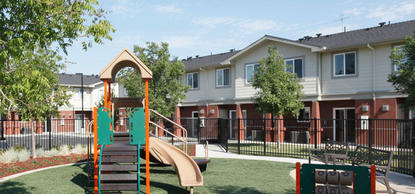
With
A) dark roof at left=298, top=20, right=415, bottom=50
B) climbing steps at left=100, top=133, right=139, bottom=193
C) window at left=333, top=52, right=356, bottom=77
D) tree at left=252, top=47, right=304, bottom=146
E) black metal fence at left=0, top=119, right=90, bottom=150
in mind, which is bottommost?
black metal fence at left=0, top=119, right=90, bottom=150

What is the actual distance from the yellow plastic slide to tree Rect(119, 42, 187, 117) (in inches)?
503

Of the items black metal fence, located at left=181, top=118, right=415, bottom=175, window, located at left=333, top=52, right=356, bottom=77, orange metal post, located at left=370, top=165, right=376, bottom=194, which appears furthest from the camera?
window, located at left=333, top=52, right=356, bottom=77

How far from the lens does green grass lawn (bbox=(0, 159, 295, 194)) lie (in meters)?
9.12

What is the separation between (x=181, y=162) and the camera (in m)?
8.89

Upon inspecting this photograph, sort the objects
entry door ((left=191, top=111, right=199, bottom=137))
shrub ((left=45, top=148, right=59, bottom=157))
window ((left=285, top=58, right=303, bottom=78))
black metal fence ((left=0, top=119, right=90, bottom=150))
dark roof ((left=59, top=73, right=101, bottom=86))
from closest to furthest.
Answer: shrub ((left=45, top=148, right=59, bottom=157))
black metal fence ((left=0, top=119, right=90, bottom=150))
window ((left=285, top=58, right=303, bottom=78))
entry door ((left=191, top=111, right=199, bottom=137))
dark roof ((left=59, top=73, right=101, bottom=86))

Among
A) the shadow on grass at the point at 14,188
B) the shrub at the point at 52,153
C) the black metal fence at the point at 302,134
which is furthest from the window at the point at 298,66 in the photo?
the shadow on grass at the point at 14,188

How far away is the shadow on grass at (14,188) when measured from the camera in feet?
29.3

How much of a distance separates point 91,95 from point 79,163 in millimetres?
35735

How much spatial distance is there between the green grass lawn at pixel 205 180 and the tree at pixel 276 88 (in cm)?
639

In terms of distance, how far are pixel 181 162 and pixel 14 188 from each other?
4.77 meters

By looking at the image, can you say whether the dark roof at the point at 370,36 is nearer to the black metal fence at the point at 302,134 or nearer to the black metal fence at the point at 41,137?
the black metal fence at the point at 302,134

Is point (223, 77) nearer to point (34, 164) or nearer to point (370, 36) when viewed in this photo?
point (370, 36)

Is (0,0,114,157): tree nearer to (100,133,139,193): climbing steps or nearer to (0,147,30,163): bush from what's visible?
(100,133,139,193): climbing steps

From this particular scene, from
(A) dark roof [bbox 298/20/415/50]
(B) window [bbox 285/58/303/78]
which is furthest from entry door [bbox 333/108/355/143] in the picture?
(A) dark roof [bbox 298/20/415/50]
